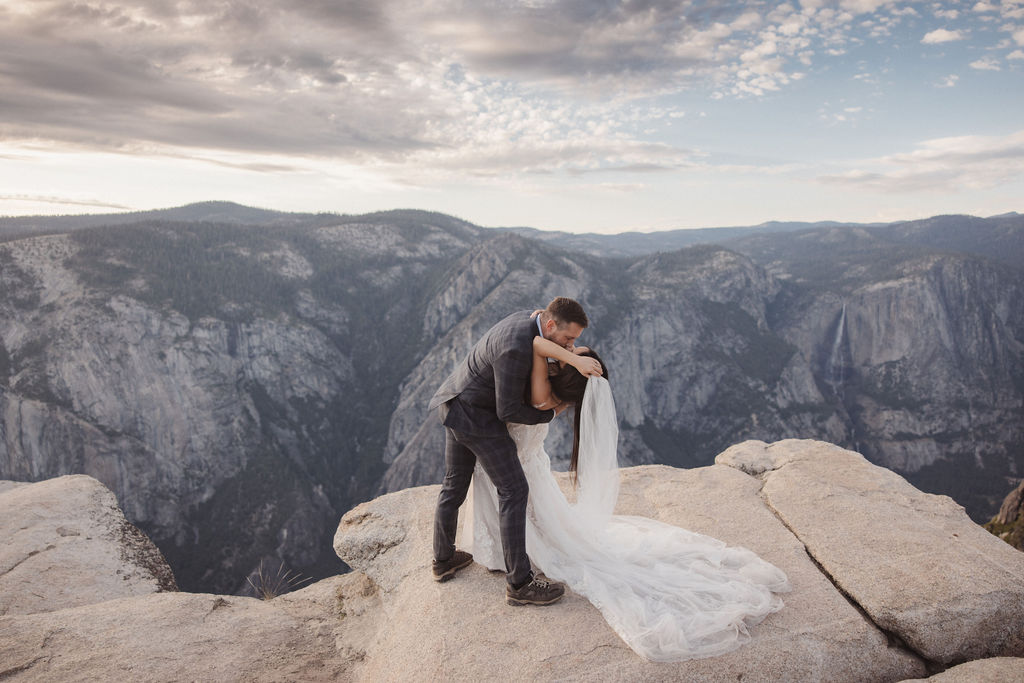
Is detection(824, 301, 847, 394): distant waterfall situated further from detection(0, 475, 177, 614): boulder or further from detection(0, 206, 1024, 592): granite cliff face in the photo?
detection(0, 475, 177, 614): boulder

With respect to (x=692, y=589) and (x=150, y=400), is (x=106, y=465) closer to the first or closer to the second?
(x=150, y=400)

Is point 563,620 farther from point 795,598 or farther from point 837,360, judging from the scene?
point 837,360

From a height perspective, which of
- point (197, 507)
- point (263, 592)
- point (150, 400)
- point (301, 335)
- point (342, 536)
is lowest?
point (197, 507)

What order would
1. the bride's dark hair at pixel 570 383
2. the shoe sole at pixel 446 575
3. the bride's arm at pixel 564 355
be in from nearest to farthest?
1. the bride's arm at pixel 564 355
2. the bride's dark hair at pixel 570 383
3. the shoe sole at pixel 446 575

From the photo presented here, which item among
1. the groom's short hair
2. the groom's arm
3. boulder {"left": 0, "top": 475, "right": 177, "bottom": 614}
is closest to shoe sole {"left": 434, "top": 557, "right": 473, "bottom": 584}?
the groom's arm

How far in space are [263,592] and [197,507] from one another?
366 feet

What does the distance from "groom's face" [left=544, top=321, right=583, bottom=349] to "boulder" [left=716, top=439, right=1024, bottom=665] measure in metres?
4.16

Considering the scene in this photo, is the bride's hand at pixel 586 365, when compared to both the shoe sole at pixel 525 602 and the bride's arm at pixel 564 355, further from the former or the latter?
the shoe sole at pixel 525 602

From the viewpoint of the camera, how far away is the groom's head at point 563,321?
207 inches

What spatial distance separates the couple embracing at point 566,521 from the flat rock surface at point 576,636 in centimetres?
15

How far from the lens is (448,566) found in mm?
6301

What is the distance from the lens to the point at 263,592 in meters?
8.61

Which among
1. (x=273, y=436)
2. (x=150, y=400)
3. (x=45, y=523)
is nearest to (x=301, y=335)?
(x=273, y=436)

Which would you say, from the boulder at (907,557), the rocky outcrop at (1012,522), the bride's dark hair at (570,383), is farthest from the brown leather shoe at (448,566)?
the rocky outcrop at (1012,522)
